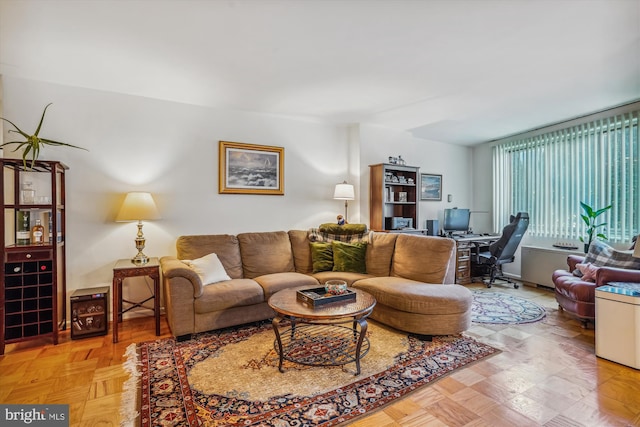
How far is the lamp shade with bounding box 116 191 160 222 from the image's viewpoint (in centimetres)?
311

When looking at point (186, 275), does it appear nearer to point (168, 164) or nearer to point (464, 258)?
point (168, 164)

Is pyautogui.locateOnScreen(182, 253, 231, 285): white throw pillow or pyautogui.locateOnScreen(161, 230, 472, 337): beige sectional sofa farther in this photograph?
pyautogui.locateOnScreen(182, 253, 231, 285): white throw pillow

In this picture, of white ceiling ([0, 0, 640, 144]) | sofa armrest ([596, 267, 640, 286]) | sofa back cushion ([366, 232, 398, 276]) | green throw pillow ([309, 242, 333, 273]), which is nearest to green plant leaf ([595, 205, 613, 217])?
white ceiling ([0, 0, 640, 144])

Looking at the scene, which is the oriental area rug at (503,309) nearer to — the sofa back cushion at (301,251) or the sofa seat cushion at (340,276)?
the sofa seat cushion at (340,276)

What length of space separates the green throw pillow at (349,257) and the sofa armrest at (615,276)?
2231mm

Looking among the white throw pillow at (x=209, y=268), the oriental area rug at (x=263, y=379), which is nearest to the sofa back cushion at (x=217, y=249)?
the white throw pillow at (x=209, y=268)

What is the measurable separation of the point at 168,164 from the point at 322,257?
84.5 inches

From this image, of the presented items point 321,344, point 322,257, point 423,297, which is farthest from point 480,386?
point 322,257

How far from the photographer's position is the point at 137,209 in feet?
10.3

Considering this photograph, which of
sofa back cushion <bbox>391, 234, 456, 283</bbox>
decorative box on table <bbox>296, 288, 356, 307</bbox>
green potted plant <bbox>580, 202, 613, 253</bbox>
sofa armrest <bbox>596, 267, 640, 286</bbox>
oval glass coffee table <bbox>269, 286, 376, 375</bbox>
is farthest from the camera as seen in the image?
green potted plant <bbox>580, 202, 613, 253</bbox>

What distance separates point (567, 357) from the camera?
249 centimetres

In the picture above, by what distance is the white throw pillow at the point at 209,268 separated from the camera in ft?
10.2

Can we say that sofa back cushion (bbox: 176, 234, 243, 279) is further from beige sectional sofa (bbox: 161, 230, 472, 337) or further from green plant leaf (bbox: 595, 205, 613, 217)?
green plant leaf (bbox: 595, 205, 613, 217)

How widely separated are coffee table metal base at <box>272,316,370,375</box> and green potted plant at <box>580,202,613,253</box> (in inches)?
141
